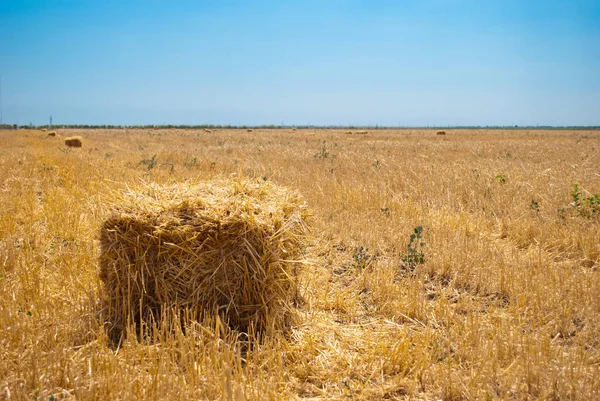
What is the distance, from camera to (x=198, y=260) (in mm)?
4016

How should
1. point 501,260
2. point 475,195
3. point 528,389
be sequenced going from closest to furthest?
point 528,389
point 501,260
point 475,195

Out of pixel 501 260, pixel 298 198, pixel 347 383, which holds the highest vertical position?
pixel 298 198

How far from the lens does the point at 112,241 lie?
4.12 meters

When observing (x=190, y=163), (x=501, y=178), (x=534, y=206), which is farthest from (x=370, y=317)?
(x=190, y=163)

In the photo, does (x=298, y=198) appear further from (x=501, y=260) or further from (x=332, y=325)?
(x=501, y=260)

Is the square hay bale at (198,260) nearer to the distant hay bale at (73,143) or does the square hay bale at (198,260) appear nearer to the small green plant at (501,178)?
the small green plant at (501,178)

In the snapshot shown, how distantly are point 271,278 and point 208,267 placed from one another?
0.59 m

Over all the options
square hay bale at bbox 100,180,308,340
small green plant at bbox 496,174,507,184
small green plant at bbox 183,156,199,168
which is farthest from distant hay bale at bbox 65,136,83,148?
square hay bale at bbox 100,180,308,340

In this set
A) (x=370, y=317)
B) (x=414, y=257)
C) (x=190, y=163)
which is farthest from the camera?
(x=190, y=163)

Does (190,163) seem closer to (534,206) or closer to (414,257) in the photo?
(534,206)

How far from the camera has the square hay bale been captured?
13.1ft

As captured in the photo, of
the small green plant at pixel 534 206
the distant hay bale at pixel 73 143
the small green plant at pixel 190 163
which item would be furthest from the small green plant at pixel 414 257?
the distant hay bale at pixel 73 143

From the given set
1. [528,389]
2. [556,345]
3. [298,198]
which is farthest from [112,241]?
[556,345]

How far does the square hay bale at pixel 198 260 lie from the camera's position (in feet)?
13.1
